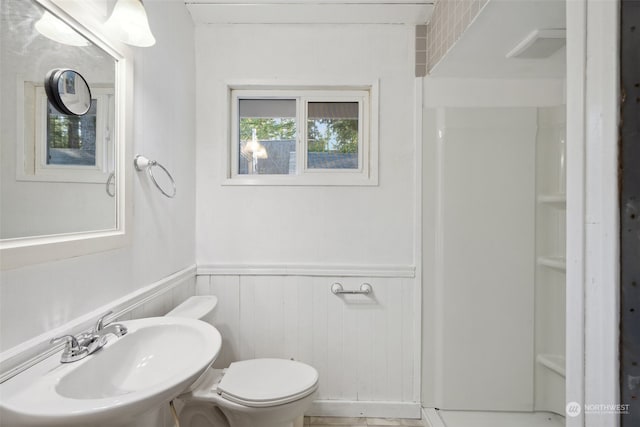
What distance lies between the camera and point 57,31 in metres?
0.88

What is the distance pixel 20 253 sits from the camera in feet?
2.45

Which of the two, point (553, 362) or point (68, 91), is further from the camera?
point (553, 362)

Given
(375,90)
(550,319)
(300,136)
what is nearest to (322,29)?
(375,90)

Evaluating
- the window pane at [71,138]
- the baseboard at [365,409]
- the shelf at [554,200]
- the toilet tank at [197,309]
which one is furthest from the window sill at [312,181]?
the baseboard at [365,409]

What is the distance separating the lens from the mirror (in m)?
0.84

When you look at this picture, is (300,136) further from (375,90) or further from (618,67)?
(618,67)

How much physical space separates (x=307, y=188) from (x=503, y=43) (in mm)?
1154

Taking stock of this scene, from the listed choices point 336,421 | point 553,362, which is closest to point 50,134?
point 336,421

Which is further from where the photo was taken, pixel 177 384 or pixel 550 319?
pixel 550 319

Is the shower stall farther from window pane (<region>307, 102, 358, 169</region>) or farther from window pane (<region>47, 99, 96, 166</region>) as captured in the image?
→ window pane (<region>47, 99, 96, 166</region>)

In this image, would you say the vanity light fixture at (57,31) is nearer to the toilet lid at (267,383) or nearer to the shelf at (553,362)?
the toilet lid at (267,383)

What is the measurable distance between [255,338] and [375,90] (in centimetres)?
159

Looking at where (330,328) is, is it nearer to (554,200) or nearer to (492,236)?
(492,236)

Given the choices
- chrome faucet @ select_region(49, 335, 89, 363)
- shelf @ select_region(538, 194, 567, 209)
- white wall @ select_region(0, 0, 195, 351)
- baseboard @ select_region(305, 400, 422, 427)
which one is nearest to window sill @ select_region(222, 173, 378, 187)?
white wall @ select_region(0, 0, 195, 351)
